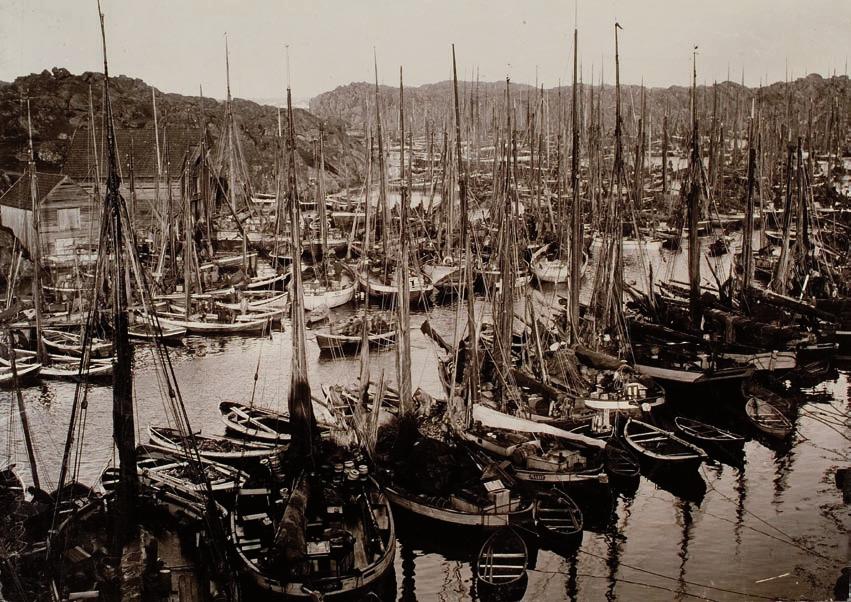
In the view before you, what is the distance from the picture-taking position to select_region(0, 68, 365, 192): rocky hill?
177 feet

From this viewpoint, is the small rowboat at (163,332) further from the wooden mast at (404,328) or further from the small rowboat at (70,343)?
the wooden mast at (404,328)

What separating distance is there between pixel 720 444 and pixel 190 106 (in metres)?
66.6

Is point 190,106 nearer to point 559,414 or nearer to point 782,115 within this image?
point 559,414

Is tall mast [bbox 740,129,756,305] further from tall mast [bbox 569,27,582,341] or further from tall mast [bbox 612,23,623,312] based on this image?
tall mast [bbox 569,27,582,341]

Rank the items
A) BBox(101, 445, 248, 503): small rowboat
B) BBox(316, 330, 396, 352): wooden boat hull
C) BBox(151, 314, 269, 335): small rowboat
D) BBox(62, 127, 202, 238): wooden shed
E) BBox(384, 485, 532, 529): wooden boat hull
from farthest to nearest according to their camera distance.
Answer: BBox(62, 127, 202, 238): wooden shed < BBox(151, 314, 269, 335): small rowboat < BBox(316, 330, 396, 352): wooden boat hull < BBox(101, 445, 248, 503): small rowboat < BBox(384, 485, 532, 529): wooden boat hull

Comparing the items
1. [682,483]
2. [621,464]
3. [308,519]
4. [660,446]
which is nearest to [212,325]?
[308,519]

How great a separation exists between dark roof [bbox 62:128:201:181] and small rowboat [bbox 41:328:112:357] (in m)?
17.6

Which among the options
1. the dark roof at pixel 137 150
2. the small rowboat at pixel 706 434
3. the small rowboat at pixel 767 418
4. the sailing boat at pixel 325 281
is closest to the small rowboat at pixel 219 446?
the small rowboat at pixel 706 434

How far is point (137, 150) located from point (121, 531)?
4767cm

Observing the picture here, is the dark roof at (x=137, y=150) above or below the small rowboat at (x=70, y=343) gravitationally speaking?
above

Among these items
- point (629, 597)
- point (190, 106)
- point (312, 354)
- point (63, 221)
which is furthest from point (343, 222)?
point (629, 597)

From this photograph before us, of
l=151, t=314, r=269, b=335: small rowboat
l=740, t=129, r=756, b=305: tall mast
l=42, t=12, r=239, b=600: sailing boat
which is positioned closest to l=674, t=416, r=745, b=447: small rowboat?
l=740, t=129, r=756, b=305: tall mast

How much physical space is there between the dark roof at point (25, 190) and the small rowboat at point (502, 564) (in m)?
32.6

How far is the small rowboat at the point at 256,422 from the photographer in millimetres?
27047
